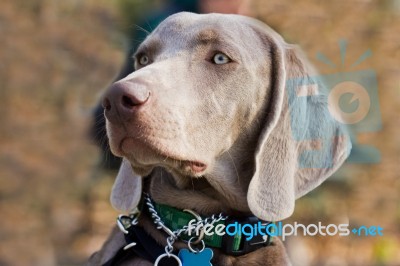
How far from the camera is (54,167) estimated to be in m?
3.38

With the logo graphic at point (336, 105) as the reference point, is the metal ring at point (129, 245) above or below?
below

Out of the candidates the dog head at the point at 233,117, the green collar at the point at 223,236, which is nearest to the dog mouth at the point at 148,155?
the dog head at the point at 233,117

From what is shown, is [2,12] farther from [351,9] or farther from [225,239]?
[225,239]

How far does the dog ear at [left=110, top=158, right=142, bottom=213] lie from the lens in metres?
2.00

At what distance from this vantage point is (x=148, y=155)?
1.70m

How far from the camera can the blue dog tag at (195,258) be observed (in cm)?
181

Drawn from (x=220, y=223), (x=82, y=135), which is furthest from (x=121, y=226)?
(x=82, y=135)

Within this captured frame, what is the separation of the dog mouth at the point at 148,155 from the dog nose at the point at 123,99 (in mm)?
81

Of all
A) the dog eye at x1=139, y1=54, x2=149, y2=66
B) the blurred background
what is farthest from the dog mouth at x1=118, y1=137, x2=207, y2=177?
the blurred background

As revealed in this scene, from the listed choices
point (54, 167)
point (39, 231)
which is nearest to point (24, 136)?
point (54, 167)

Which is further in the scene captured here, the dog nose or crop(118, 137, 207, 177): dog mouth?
crop(118, 137, 207, 177): dog mouth

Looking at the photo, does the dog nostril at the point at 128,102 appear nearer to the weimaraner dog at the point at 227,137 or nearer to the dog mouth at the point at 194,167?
the weimaraner dog at the point at 227,137

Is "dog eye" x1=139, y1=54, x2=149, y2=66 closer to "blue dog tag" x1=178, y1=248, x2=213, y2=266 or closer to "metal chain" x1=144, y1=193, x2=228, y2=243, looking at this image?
"metal chain" x1=144, y1=193, x2=228, y2=243

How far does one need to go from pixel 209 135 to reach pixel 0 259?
7.28 feet
